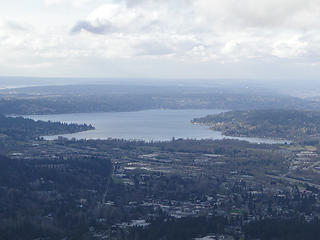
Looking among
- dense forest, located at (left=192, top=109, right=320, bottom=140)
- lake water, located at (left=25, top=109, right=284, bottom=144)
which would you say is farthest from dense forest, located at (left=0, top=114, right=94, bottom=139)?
dense forest, located at (left=192, top=109, right=320, bottom=140)

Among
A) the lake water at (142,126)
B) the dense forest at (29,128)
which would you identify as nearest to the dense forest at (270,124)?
the lake water at (142,126)

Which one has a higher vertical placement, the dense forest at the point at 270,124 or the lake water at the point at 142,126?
the dense forest at the point at 270,124

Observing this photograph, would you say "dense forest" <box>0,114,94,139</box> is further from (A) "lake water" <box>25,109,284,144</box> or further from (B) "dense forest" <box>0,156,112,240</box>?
(B) "dense forest" <box>0,156,112,240</box>

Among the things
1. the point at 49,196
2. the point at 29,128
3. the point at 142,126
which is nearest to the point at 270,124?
the point at 142,126

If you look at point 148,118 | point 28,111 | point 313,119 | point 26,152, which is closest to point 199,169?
point 26,152

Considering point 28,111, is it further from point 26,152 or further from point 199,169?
point 199,169

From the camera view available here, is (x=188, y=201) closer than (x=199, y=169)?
Yes

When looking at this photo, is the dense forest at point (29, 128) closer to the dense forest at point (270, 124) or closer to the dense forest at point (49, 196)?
the dense forest at point (270, 124)
